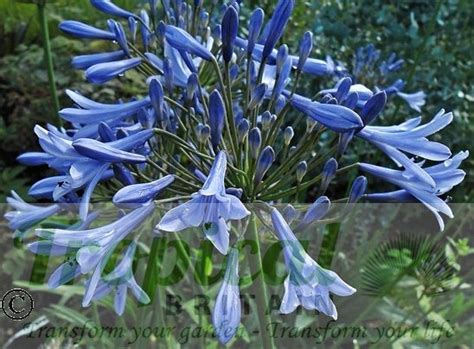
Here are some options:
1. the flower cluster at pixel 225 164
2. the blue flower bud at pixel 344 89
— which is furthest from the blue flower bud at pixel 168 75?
the blue flower bud at pixel 344 89

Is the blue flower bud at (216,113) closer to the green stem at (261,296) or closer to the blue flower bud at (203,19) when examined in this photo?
the green stem at (261,296)

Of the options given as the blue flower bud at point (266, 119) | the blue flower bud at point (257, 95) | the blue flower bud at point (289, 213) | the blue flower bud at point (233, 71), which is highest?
the blue flower bud at point (257, 95)

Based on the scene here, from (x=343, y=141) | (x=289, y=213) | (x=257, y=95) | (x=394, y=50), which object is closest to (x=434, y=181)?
(x=343, y=141)

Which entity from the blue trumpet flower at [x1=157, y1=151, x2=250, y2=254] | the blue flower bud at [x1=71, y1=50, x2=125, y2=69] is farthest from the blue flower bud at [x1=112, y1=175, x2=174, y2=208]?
the blue flower bud at [x1=71, y1=50, x2=125, y2=69]

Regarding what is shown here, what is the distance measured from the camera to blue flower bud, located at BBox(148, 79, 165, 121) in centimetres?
173

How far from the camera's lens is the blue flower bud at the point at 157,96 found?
173cm

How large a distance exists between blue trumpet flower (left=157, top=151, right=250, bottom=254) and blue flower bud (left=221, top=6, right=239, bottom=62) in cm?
44

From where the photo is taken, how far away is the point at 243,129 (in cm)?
167

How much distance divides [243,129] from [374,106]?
1.04 ft

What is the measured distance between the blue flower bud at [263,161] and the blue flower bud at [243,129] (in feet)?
0.20

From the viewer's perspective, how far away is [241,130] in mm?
1674

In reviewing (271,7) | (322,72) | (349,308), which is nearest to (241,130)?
(322,72)

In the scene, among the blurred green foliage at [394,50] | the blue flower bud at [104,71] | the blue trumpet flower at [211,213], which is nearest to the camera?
the blue trumpet flower at [211,213]

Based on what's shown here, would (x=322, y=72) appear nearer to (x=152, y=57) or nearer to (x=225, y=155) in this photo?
(x=152, y=57)
